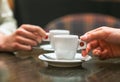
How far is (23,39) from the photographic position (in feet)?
4.33

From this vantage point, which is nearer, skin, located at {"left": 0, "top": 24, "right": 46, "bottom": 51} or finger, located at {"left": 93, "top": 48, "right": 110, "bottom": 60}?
finger, located at {"left": 93, "top": 48, "right": 110, "bottom": 60}

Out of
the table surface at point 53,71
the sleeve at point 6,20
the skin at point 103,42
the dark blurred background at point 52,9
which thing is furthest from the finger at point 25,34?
the dark blurred background at point 52,9

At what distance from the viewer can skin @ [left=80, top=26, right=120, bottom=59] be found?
1056 millimetres

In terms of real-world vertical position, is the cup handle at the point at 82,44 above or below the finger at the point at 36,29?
below

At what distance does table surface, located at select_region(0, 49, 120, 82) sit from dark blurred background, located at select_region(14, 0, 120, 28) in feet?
7.73

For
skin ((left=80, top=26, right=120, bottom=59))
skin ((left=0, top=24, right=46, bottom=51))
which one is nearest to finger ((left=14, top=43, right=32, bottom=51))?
skin ((left=0, top=24, right=46, bottom=51))

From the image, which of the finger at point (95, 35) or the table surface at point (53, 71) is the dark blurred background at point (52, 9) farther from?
the finger at point (95, 35)

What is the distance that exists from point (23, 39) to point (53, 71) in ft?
1.28

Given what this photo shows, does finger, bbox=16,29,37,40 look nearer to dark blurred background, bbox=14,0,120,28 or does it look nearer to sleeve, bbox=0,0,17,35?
sleeve, bbox=0,0,17,35

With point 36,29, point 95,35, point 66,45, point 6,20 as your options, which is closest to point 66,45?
point 66,45

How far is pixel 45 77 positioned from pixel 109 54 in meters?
0.35

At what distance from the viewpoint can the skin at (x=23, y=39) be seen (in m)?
1.30

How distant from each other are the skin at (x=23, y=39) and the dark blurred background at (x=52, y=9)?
218 cm

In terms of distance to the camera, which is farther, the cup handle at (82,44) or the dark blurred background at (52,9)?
the dark blurred background at (52,9)
